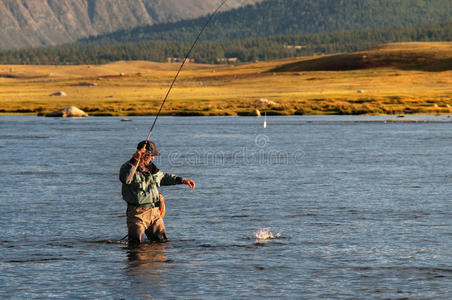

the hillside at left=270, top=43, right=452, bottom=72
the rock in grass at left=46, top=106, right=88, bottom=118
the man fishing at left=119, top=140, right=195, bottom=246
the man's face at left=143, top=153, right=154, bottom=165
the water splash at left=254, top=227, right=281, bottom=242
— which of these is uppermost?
the hillside at left=270, top=43, right=452, bottom=72

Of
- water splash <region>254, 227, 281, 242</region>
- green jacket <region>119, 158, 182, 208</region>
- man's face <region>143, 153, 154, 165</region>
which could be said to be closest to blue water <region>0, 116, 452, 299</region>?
water splash <region>254, 227, 281, 242</region>

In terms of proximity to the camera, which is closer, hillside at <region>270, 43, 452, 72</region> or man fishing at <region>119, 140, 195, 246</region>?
man fishing at <region>119, 140, 195, 246</region>

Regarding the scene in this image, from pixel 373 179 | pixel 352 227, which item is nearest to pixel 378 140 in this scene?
pixel 373 179

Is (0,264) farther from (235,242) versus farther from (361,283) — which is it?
(361,283)

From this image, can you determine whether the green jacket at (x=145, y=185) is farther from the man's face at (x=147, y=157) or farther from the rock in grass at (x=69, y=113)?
the rock in grass at (x=69, y=113)

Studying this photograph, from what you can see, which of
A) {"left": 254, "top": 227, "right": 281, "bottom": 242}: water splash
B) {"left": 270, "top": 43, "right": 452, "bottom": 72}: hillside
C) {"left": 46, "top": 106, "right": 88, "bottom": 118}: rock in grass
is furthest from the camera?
{"left": 270, "top": 43, "right": 452, "bottom": 72}: hillside

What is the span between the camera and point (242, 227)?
15016 millimetres

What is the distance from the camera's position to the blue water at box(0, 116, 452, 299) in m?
10.6

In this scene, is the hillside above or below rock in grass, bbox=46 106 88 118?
above

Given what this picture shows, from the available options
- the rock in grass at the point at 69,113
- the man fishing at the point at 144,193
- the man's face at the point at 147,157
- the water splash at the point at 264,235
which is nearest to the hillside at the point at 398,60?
the rock in grass at the point at 69,113

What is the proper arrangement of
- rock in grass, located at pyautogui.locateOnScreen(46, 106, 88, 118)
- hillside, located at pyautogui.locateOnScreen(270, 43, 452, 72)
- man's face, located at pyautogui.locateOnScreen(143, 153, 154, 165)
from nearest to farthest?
man's face, located at pyautogui.locateOnScreen(143, 153, 154, 165), rock in grass, located at pyautogui.locateOnScreen(46, 106, 88, 118), hillside, located at pyautogui.locateOnScreen(270, 43, 452, 72)

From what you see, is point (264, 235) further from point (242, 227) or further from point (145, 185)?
point (145, 185)

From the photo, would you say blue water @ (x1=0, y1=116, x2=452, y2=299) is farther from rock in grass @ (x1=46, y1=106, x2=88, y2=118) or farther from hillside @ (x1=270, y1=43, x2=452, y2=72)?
hillside @ (x1=270, y1=43, x2=452, y2=72)

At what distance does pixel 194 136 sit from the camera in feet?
144
